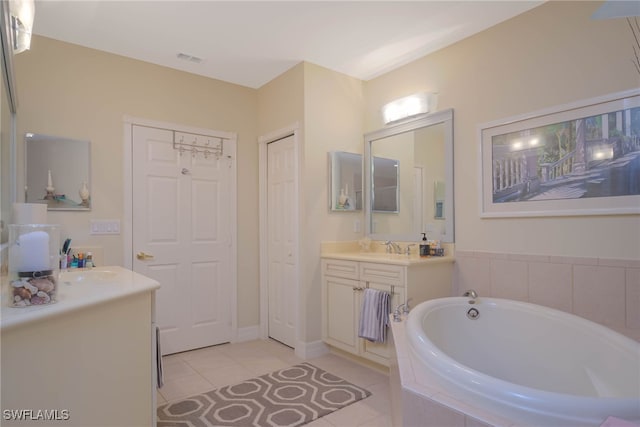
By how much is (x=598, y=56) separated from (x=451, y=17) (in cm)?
92

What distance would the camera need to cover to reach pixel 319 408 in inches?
85.0

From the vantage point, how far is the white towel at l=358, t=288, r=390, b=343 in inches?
98.4

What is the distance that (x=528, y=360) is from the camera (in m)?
1.95

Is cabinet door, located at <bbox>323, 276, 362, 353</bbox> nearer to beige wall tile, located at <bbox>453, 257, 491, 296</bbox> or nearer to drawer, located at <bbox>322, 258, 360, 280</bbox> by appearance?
drawer, located at <bbox>322, 258, 360, 280</bbox>

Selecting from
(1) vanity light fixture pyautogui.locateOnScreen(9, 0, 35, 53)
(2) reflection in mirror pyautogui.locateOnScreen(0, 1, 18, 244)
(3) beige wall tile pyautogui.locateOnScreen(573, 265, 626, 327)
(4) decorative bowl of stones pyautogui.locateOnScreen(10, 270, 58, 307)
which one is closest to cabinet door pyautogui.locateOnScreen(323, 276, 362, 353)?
(3) beige wall tile pyautogui.locateOnScreen(573, 265, 626, 327)

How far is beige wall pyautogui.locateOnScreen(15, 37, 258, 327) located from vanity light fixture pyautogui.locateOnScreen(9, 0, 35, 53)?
867 mm

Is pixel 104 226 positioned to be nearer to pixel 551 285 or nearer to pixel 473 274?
pixel 473 274

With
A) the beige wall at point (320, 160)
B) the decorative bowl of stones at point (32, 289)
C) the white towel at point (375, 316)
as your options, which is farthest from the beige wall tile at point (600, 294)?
the decorative bowl of stones at point (32, 289)

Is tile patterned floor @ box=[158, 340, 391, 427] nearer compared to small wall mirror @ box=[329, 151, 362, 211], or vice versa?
tile patterned floor @ box=[158, 340, 391, 427]

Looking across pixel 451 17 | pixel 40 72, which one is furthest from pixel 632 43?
pixel 40 72

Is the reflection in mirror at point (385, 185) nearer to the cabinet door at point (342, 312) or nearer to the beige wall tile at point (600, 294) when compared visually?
the cabinet door at point (342, 312)

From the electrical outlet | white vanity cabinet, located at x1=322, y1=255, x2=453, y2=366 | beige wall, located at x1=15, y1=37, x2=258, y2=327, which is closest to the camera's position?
white vanity cabinet, located at x1=322, y1=255, x2=453, y2=366

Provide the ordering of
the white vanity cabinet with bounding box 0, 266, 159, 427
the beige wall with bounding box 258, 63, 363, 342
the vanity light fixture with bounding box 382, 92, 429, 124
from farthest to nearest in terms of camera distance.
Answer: the beige wall with bounding box 258, 63, 363, 342, the vanity light fixture with bounding box 382, 92, 429, 124, the white vanity cabinet with bounding box 0, 266, 159, 427

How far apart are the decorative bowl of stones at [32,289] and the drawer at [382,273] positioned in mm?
1933
